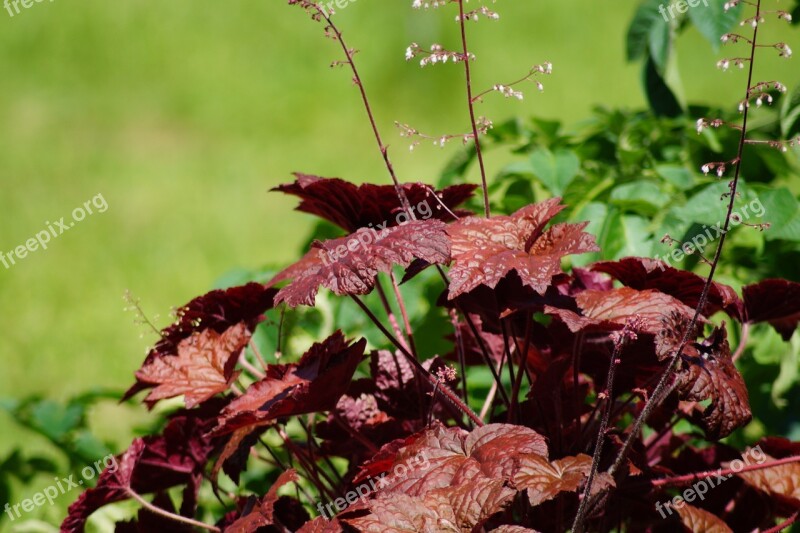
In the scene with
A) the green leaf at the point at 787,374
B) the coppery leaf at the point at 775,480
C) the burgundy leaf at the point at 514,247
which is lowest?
the green leaf at the point at 787,374

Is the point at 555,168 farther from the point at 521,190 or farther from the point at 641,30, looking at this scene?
the point at 641,30

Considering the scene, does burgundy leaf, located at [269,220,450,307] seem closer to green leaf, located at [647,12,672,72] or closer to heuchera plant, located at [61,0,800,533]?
heuchera plant, located at [61,0,800,533]

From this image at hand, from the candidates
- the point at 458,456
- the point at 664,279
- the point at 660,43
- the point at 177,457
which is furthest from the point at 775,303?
the point at 660,43

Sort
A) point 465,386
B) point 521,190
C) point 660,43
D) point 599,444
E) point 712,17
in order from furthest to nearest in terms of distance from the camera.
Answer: point 660,43
point 521,190
point 712,17
point 465,386
point 599,444

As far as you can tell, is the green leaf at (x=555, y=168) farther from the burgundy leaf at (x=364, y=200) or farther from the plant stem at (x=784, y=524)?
the plant stem at (x=784, y=524)

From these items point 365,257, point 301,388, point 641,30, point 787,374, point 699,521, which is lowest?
point 787,374

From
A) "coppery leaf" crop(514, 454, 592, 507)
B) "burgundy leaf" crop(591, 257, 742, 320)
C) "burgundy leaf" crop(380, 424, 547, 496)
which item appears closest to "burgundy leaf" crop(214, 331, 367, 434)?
"burgundy leaf" crop(380, 424, 547, 496)

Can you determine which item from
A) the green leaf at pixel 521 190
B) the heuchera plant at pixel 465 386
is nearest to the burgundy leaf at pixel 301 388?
the heuchera plant at pixel 465 386

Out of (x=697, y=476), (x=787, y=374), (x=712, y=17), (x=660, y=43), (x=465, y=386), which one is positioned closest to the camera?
(x=697, y=476)
